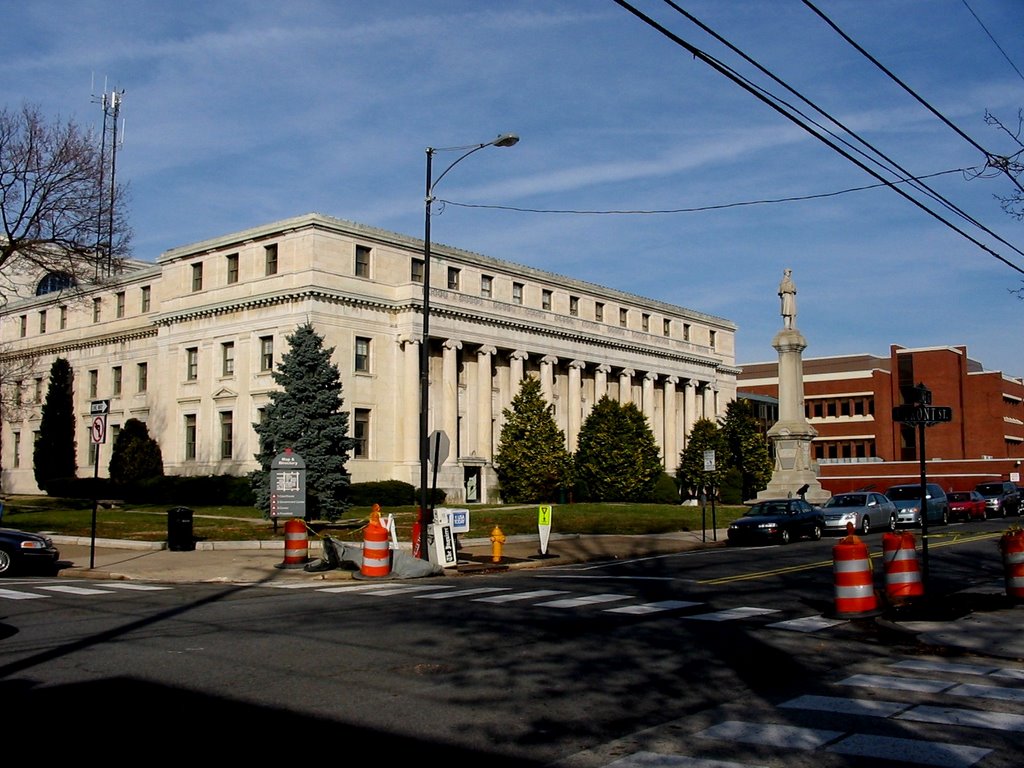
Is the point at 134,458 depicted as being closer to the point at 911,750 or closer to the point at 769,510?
the point at 769,510

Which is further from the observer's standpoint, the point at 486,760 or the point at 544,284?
the point at 544,284

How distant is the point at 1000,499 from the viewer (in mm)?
51719

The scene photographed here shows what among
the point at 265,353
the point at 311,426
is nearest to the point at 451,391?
the point at 265,353

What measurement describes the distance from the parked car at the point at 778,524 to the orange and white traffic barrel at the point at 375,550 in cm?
1421

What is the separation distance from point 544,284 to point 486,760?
225 feet

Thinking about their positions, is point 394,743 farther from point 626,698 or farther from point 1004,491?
point 1004,491

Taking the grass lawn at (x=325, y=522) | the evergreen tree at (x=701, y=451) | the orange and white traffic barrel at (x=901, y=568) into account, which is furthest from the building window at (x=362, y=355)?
the orange and white traffic barrel at (x=901, y=568)

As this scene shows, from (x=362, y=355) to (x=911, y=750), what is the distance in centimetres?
5594

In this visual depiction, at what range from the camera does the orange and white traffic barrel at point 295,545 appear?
76.5ft

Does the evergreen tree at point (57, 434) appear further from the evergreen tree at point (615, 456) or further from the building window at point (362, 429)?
the evergreen tree at point (615, 456)

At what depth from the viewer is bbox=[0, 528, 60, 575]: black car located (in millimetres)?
21219

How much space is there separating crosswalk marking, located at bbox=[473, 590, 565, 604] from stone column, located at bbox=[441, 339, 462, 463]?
47191mm

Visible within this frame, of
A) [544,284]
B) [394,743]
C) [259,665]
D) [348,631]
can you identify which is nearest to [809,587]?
[348,631]

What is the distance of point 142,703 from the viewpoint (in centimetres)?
851
